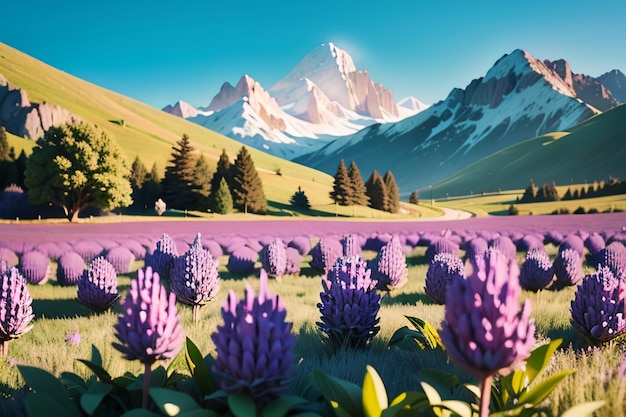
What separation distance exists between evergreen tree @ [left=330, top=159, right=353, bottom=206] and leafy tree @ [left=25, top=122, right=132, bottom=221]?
119 feet

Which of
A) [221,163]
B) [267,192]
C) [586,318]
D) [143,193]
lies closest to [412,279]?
[586,318]

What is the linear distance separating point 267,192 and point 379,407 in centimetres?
6586

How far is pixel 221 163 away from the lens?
55.7 m

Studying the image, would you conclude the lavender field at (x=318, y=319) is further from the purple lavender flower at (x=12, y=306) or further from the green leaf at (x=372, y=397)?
the green leaf at (x=372, y=397)

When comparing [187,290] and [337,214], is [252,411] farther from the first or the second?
[337,214]

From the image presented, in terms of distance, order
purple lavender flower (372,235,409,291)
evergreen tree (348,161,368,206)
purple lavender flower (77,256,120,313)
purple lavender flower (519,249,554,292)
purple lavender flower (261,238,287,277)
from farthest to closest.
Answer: evergreen tree (348,161,368,206), purple lavender flower (261,238,287,277), purple lavender flower (519,249,554,292), purple lavender flower (372,235,409,291), purple lavender flower (77,256,120,313)

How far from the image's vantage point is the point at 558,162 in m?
138

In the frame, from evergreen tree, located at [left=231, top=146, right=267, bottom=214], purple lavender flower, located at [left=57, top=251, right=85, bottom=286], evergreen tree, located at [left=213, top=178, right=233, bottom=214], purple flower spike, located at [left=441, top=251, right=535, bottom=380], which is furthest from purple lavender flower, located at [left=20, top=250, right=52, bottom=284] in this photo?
Answer: evergreen tree, located at [left=231, top=146, right=267, bottom=214]

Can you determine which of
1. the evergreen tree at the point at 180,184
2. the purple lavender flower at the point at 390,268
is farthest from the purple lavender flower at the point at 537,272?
the evergreen tree at the point at 180,184

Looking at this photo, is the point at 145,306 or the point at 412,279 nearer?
the point at 145,306

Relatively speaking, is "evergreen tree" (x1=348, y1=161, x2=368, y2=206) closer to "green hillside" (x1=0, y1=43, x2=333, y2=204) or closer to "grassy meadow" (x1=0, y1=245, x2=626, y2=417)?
"green hillside" (x1=0, y1=43, x2=333, y2=204)

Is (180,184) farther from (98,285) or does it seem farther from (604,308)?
(604,308)

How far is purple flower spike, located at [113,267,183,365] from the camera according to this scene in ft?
6.14

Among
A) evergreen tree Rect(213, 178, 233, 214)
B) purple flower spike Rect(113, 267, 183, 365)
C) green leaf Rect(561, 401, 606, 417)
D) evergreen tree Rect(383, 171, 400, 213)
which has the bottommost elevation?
green leaf Rect(561, 401, 606, 417)
